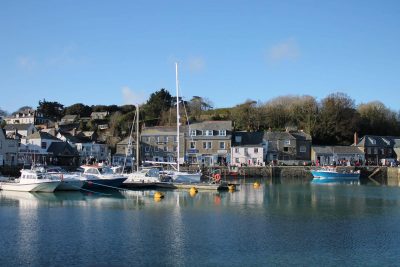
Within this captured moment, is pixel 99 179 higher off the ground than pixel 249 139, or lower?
lower

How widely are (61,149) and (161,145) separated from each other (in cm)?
1739

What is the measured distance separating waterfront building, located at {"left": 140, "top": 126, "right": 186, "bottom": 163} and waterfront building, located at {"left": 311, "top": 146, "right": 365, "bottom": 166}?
23.9m

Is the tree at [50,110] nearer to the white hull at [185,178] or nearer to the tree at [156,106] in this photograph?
the tree at [156,106]

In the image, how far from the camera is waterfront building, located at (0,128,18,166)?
67812mm

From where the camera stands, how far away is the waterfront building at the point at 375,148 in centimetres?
8644

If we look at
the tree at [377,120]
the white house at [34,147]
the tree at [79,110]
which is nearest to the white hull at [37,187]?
the white house at [34,147]

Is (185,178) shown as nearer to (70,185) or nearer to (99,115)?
(70,185)

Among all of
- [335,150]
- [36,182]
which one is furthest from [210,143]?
[36,182]

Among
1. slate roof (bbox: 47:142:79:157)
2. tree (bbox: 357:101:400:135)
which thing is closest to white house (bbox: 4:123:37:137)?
slate roof (bbox: 47:142:79:157)

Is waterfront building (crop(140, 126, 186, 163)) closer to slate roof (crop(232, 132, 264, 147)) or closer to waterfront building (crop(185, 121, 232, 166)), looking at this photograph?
waterfront building (crop(185, 121, 232, 166))

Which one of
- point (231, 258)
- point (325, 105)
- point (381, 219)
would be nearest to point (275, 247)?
point (231, 258)

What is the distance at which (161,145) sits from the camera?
83812mm

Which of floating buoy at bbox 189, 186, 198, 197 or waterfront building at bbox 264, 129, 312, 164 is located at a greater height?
waterfront building at bbox 264, 129, 312, 164

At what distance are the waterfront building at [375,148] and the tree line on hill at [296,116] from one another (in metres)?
5.29
